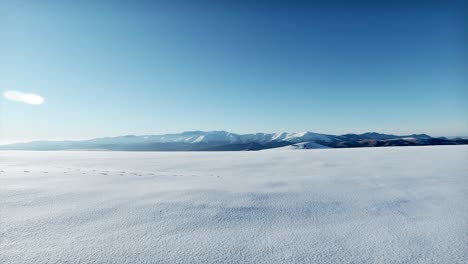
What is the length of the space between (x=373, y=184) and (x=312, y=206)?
7.55ft

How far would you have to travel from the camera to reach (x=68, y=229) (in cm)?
267

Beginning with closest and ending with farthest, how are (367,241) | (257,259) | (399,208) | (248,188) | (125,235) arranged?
1. (257,259)
2. (367,241)
3. (125,235)
4. (399,208)
5. (248,188)

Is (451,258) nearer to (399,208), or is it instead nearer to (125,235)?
(399,208)

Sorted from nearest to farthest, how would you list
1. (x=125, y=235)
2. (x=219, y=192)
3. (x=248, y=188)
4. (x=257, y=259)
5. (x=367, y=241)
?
(x=257, y=259) → (x=367, y=241) → (x=125, y=235) → (x=219, y=192) → (x=248, y=188)

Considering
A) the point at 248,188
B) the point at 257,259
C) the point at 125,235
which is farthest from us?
the point at 248,188

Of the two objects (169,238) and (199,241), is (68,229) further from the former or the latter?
(199,241)

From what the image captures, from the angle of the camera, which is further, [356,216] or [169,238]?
[356,216]

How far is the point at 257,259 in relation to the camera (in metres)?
2.07

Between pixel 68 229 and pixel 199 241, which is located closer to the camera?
pixel 199 241

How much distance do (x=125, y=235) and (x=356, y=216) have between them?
299 cm

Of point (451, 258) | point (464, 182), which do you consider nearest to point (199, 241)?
point (451, 258)

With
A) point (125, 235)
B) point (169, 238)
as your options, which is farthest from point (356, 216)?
point (125, 235)

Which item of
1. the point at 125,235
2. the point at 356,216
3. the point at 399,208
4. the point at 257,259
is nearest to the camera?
the point at 257,259

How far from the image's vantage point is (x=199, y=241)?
2.38 meters
